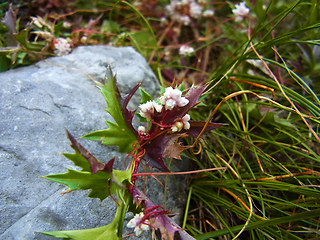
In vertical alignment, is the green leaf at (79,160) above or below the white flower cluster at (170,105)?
below

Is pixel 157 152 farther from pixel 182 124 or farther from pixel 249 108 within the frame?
pixel 249 108

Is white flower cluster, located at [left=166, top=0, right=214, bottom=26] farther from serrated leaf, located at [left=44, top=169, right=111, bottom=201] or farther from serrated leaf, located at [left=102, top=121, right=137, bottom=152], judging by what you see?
serrated leaf, located at [left=44, top=169, right=111, bottom=201]

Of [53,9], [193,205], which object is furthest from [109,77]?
[53,9]

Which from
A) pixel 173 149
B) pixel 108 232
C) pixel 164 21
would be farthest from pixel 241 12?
pixel 108 232

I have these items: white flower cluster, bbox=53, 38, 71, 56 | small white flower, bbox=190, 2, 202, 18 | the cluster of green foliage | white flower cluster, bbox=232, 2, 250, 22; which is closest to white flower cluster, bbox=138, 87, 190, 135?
the cluster of green foliage

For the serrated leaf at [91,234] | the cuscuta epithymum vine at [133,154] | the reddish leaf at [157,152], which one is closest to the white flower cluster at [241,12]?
the cuscuta epithymum vine at [133,154]

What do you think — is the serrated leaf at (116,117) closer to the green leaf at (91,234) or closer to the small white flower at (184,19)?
the green leaf at (91,234)

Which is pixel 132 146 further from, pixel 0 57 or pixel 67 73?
pixel 0 57

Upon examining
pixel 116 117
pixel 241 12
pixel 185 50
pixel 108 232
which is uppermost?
pixel 241 12
